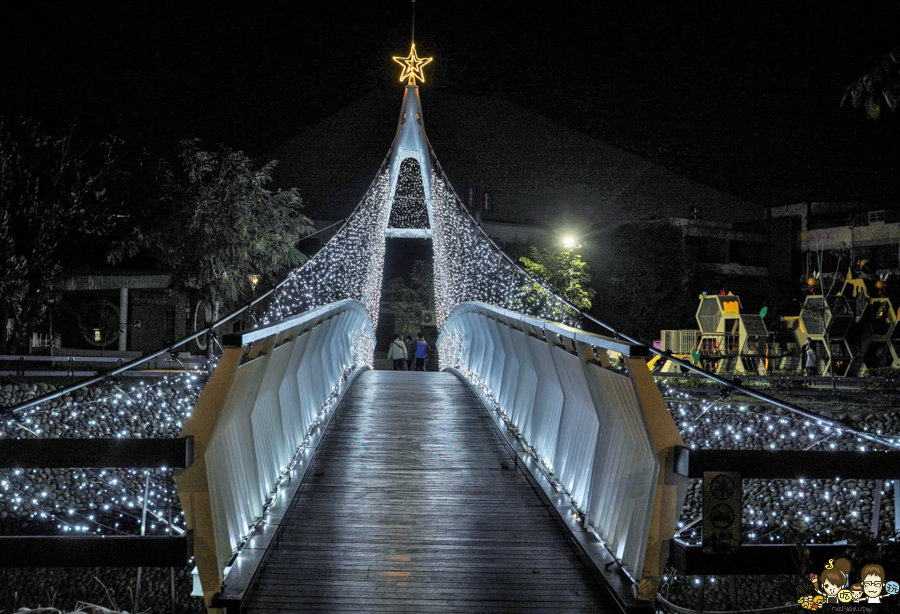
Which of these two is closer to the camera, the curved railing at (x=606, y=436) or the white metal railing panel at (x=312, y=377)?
the curved railing at (x=606, y=436)

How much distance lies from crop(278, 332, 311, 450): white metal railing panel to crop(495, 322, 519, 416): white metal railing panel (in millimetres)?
2159

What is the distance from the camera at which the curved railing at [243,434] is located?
2840 mm

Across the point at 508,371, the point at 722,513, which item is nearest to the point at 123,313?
the point at 508,371

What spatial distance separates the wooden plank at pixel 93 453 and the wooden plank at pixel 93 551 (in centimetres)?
29

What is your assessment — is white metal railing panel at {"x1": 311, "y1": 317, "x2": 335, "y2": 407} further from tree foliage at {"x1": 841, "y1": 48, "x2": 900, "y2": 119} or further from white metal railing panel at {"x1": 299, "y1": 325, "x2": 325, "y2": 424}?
tree foliage at {"x1": 841, "y1": 48, "x2": 900, "y2": 119}

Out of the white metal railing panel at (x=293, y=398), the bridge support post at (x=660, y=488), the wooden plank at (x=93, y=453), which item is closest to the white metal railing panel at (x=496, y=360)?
the white metal railing panel at (x=293, y=398)

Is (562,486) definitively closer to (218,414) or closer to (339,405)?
(218,414)

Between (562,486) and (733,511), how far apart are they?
1.97 metres

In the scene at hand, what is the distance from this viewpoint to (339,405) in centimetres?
798

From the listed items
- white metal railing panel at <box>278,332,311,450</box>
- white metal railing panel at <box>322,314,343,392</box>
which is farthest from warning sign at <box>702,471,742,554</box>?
white metal railing panel at <box>322,314,343,392</box>

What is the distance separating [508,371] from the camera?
7.52m

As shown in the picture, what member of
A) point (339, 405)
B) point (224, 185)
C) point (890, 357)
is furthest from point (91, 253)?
point (890, 357)

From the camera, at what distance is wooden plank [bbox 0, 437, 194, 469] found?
2578 mm

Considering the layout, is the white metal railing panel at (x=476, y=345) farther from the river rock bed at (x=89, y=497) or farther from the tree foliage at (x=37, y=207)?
the tree foliage at (x=37, y=207)
